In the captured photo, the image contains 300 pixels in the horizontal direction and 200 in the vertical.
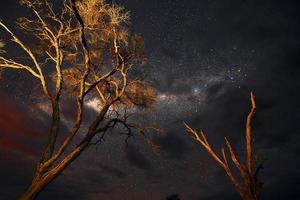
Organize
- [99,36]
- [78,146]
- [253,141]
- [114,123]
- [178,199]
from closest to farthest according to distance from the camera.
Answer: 1. [253,141]
2. [78,146]
3. [114,123]
4. [99,36]
5. [178,199]

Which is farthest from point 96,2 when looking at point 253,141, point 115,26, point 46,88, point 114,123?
point 253,141

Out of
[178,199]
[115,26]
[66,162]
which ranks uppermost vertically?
[178,199]

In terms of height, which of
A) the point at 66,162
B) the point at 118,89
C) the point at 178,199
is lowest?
the point at 66,162

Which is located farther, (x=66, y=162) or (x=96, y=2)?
(x=96, y=2)

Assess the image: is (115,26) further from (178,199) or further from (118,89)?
(178,199)

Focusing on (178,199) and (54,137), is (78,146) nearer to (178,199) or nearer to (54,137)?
(54,137)

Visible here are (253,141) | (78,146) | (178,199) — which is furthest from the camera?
(178,199)

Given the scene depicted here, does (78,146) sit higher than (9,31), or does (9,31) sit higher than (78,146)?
(9,31)

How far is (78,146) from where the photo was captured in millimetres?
11945

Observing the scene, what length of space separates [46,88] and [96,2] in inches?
173

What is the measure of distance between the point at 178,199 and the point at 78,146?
39678 millimetres

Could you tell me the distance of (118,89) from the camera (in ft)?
49.8

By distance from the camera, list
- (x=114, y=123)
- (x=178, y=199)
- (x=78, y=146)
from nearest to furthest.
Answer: (x=78, y=146)
(x=114, y=123)
(x=178, y=199)

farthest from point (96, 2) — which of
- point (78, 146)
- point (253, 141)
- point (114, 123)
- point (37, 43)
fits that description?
point (253, 141)
